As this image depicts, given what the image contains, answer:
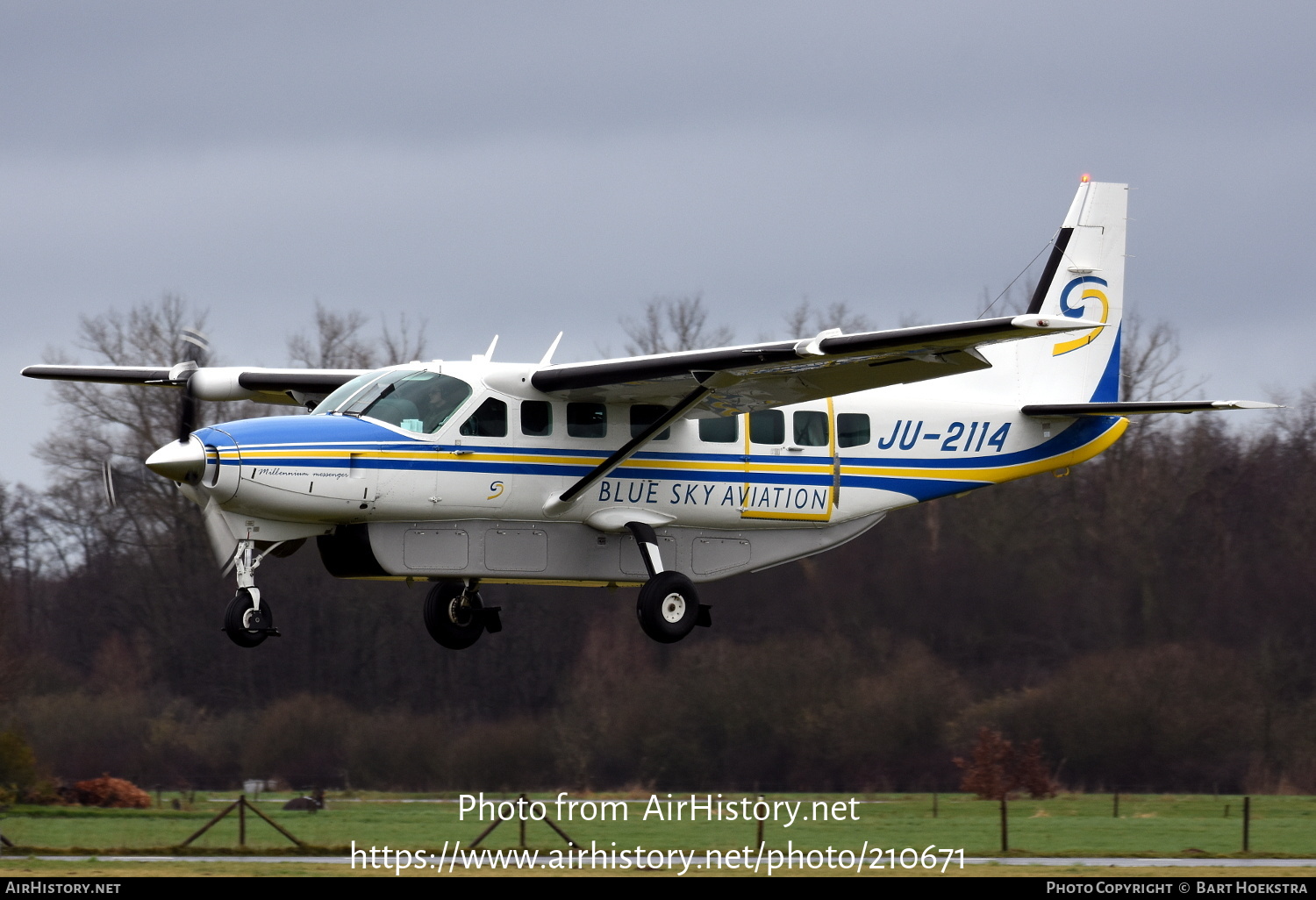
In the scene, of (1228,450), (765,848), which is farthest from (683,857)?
(1228,450)

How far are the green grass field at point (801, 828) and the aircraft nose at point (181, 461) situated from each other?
495 inches

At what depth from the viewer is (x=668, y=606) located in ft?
63.5

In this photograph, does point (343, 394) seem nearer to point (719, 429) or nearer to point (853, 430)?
point (719, 429)

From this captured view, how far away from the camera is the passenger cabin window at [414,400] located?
18.3m

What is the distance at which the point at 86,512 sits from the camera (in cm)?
4141

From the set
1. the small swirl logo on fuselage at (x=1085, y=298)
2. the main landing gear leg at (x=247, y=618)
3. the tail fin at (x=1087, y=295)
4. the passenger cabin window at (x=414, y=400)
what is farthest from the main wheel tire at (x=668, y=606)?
the small swirl logo on fuselage at (x=1085, y=298)

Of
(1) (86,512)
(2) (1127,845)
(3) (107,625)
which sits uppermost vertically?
(1) (86,512)

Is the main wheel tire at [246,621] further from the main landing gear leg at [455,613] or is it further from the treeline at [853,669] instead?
the treeline at [853,669]

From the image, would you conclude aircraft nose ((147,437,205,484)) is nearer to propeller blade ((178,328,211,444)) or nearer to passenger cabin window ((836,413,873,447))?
propeller blade ((178,328,211,444))

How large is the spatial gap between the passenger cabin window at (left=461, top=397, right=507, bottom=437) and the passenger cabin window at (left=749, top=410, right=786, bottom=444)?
2.99 m

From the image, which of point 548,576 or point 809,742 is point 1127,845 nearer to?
point 809,742

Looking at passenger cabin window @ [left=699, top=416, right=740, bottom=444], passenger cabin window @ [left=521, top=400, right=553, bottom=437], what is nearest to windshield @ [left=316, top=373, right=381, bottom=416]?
passenger cabin window @ [left=521, top=400, right=553, bottom=437]

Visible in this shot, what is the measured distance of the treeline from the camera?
32.1 m

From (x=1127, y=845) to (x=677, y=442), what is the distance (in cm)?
→ 1287
